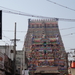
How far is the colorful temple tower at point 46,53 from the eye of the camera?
8638 centimetres

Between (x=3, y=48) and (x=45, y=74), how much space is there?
1180 inches

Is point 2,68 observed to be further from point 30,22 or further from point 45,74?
point 30,22

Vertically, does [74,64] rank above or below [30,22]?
below

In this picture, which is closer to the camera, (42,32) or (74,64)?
(74,64)

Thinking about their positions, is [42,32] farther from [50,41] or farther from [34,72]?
[34,72]

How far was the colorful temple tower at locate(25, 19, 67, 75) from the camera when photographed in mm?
86375

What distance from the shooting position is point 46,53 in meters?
88.8

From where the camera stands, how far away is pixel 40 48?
8988 cm

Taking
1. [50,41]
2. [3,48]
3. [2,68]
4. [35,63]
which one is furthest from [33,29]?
[2,68]

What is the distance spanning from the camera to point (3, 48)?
6169cm

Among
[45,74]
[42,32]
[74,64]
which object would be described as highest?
[42,32]

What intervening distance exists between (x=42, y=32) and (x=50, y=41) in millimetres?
8278

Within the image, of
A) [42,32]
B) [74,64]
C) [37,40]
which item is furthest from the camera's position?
[42,32]

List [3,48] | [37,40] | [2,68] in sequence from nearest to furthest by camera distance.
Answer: [2,68] < [3,48] < [37,40]
